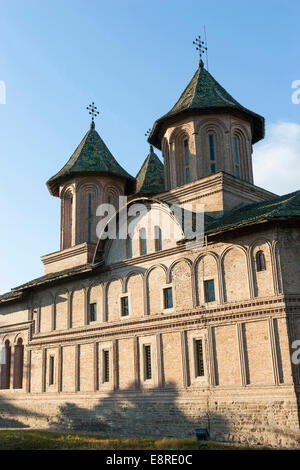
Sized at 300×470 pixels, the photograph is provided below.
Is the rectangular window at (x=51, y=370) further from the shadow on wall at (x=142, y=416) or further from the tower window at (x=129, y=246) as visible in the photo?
the tower window at (x=129, y=246)

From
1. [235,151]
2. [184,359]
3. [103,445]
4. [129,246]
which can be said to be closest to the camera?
[103,445]

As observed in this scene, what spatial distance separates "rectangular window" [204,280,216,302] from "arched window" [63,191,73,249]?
931 centimetres

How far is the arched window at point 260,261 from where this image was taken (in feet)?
49.3

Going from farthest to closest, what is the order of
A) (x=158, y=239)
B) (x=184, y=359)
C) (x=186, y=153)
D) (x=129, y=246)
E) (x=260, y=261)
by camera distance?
(x=186, y=153)
(x=129, y=246)
(x=158, y=239)
(x=184, y=359)
(x=260, y=261)

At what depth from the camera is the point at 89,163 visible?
80.5ft

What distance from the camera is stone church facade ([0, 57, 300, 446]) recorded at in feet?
47.7

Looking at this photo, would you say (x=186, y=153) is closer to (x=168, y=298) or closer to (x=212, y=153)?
(x=212, y=153)

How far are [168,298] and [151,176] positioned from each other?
40.2 ft

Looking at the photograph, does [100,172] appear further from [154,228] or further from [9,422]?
[9,422]

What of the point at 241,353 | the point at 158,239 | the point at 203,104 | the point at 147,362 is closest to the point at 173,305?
the point at 147,362

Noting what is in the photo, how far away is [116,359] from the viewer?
59.7ft

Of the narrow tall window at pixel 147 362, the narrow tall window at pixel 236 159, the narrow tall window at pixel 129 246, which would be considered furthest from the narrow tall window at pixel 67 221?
the narrow tall window at pixel 236 159

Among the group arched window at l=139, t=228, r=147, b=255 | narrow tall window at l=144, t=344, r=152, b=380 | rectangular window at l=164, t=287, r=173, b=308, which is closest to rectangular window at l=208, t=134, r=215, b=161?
arched window at l=139, t=228, r=147, b=255

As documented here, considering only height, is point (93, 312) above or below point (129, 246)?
below
